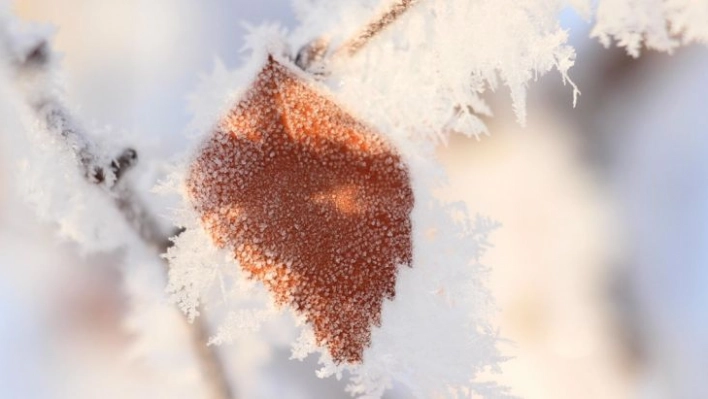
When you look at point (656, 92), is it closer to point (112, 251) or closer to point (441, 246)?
point (441, 246)

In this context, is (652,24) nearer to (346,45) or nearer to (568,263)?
(568,263)

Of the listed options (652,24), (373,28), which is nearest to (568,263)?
(652,24)

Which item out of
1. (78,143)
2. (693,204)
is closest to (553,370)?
(693,204)

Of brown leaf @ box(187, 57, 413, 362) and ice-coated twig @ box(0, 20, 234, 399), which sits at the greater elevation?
ice-coated twig @ box(0, 20, 234, 399)

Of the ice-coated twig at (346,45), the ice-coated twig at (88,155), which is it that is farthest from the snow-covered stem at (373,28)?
the ice-coated twig at (88,155)

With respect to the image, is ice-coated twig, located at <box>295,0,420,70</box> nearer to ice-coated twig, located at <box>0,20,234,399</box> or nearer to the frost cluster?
ice-coated twig, located at <box>0,20,234,399</box>

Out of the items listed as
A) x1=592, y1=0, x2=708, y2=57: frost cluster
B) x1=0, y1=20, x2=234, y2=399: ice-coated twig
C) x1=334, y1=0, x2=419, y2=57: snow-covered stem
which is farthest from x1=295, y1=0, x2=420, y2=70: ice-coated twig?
x1=592, y1=0, x2=708, y2=57: frost cluster
